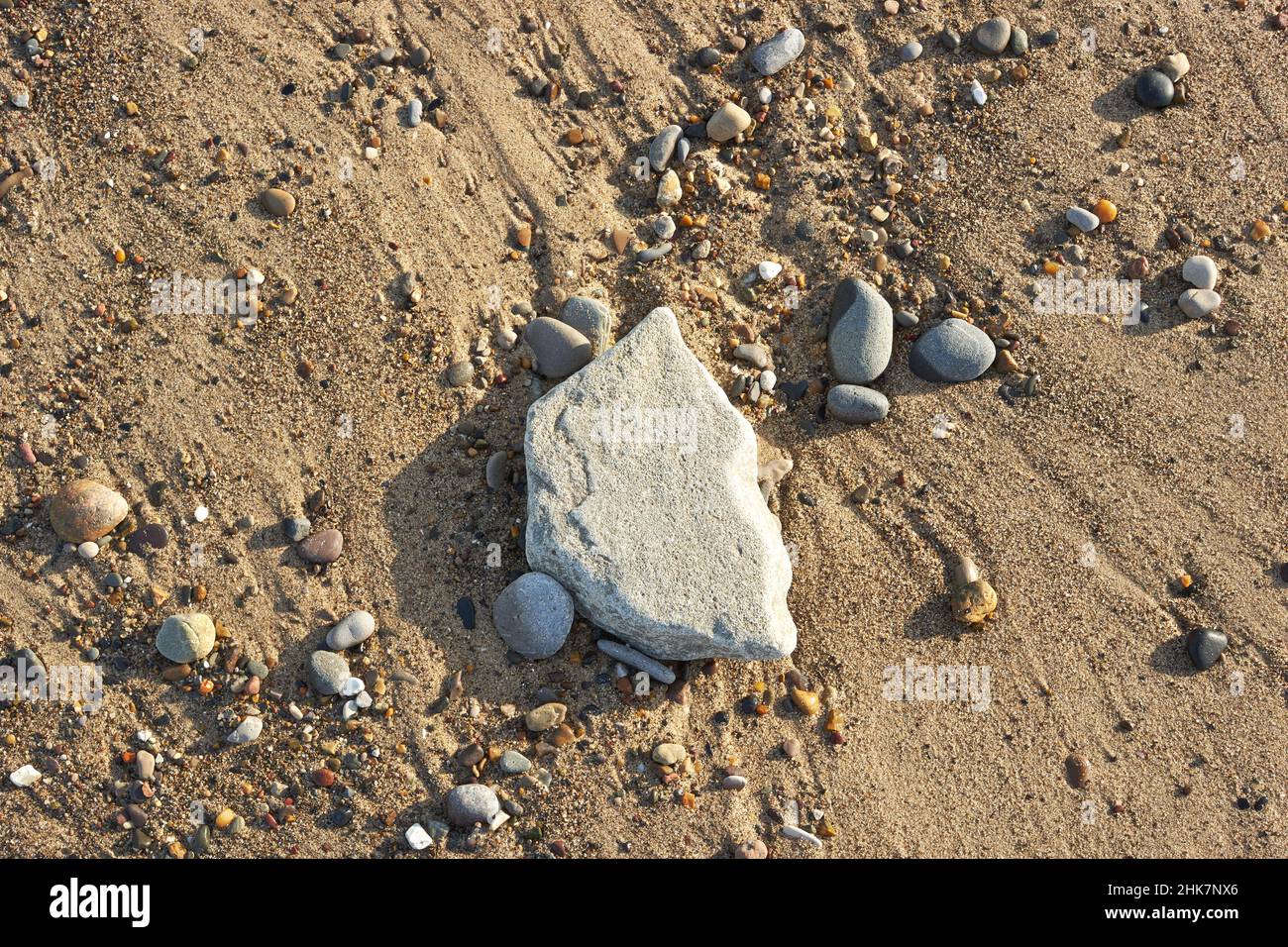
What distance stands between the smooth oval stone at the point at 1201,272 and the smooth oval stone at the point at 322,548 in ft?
13.1

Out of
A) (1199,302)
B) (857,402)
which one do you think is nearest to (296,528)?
(857,402)

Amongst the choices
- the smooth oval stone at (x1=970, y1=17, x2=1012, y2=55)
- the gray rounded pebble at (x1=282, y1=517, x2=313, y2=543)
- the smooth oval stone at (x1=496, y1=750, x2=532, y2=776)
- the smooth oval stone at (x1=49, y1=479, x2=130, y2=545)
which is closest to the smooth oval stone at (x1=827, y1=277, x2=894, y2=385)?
the smooth oval stone at (x1=970, y1=17, x2=1012, y2=55)

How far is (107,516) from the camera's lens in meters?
4.04

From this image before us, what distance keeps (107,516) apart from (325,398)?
1022mm

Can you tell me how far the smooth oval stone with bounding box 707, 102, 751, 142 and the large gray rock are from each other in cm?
104

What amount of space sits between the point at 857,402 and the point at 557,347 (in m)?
1.35

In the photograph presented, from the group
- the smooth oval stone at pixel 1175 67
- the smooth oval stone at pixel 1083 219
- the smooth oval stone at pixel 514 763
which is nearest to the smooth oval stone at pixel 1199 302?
the smooth oval stone at pixel 1083 219

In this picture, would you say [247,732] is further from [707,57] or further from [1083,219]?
[1083,219]

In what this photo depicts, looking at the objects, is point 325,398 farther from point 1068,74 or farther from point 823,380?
point 1068,74

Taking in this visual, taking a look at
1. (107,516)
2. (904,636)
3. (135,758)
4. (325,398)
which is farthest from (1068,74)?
(135,758)

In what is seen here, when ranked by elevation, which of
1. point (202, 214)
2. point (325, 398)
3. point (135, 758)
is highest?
point (202, 214)

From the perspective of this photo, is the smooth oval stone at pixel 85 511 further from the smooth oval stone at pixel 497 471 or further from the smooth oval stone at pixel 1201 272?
the smooth oval stone at pixel 1201 272

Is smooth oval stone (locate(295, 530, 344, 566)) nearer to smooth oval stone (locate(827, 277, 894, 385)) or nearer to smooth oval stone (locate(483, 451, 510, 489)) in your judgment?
smooth oval stone (locate(483, 451, 510, 489))

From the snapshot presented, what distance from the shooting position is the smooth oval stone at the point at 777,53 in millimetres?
4480
